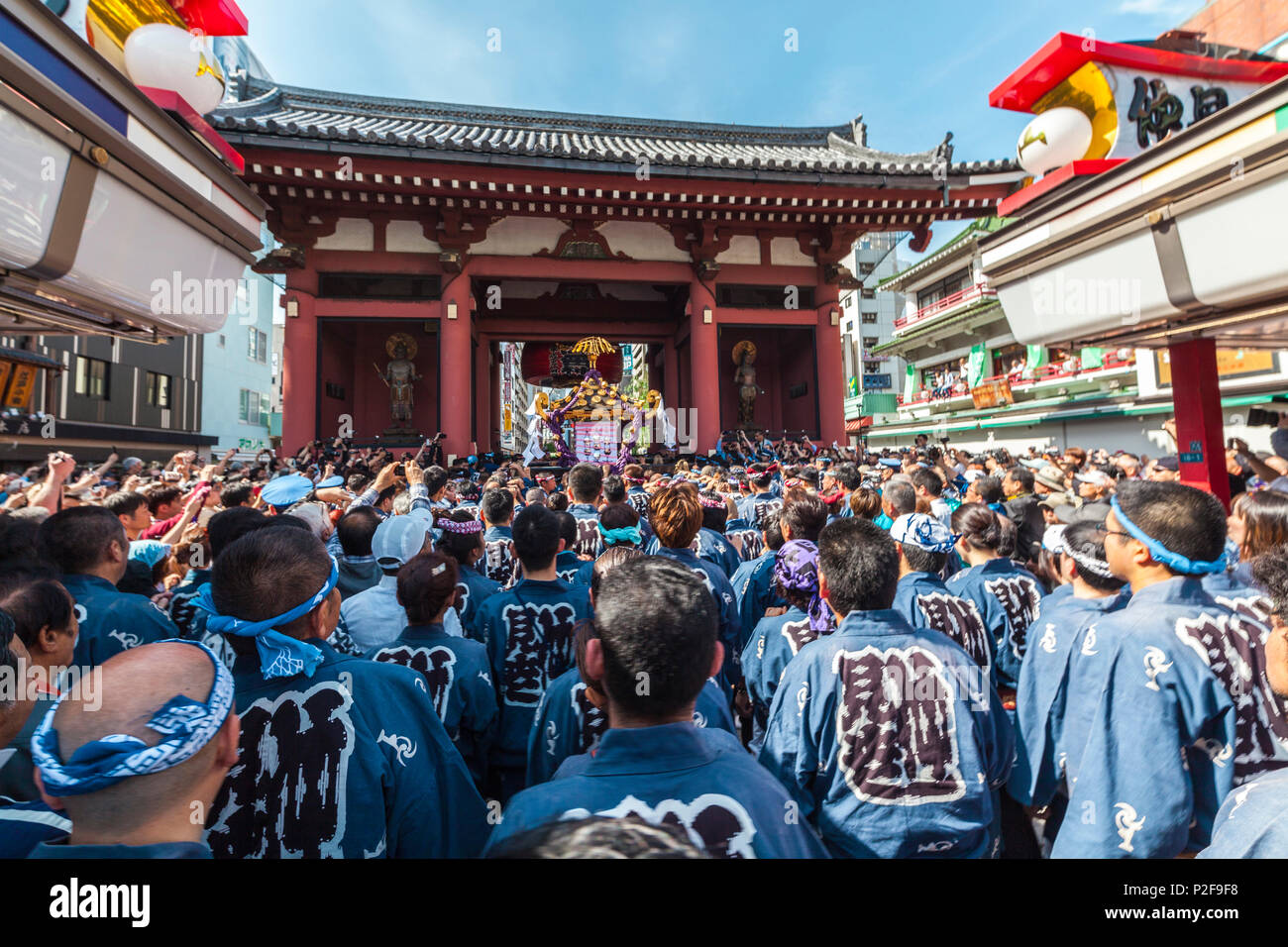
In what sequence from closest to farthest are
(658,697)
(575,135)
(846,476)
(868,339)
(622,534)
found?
(658,697) → (622,534) → (846,476) → (575,135) → (868,339)

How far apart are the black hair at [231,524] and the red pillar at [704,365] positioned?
29.4ft

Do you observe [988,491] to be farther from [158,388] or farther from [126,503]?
[158,388]

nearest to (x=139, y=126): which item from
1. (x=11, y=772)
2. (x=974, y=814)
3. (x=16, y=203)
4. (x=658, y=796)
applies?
(x=16, y=203)

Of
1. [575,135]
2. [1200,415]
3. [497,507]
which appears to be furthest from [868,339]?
[497,507]

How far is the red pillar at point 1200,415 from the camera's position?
4.21m

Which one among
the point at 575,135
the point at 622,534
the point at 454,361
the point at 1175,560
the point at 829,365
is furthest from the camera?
the point at 575,135

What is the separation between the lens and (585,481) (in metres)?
5.06

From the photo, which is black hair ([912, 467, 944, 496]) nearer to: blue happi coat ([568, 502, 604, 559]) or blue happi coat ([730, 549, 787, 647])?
blue happi coat ([730, 549, 787, 647])

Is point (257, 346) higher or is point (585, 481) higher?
point (257, 346)

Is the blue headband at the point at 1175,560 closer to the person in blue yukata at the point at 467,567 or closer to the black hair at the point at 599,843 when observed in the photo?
the black hair at the point at 599,843

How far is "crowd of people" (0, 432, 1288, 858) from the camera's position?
1059 millimetres

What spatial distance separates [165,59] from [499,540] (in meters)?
3.28

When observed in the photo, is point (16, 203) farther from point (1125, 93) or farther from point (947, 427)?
point (947, 427)

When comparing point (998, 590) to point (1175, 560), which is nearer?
point (1175, 560)
